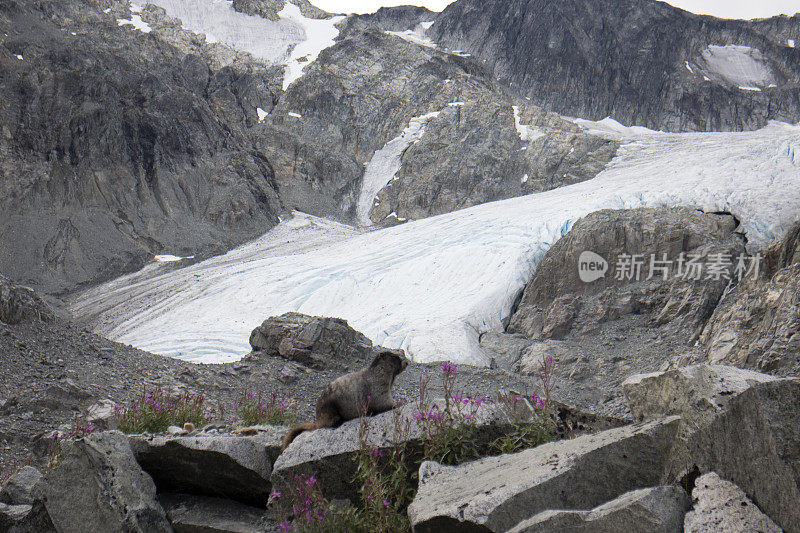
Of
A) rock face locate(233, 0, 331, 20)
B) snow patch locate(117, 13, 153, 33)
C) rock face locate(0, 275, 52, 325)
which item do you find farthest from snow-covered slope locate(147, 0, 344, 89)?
rock face locate(0, 275, 52, 325)

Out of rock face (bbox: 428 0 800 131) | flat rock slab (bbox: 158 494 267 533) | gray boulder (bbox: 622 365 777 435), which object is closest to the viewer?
gray boulder (bbox: 622 365 777 435)

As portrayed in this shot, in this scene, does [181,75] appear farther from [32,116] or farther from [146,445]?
[146,445]

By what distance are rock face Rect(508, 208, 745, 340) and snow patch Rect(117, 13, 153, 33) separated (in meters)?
54.6

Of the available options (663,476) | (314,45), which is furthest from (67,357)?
(314,45)

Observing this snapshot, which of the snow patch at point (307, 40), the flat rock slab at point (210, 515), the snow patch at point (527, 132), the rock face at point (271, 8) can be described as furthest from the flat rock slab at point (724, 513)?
the rock face at point (271, 8)

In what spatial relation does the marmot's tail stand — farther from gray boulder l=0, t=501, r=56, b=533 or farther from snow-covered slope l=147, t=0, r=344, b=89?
snow-covered slope l=147, t=0, r=344, b=89

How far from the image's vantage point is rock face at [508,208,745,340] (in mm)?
18312

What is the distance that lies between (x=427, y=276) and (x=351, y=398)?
20.8m

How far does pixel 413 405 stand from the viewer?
4555mm

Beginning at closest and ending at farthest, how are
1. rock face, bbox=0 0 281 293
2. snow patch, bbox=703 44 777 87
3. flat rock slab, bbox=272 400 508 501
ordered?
1. flat rock slab, bbox=272 400 508 501
2. rock face, bbox=0 0 281 293
3. snow patch, bbox=703 44 777 87

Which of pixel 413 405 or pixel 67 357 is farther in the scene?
pixel 67 357

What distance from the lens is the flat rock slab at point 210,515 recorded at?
4383 mm

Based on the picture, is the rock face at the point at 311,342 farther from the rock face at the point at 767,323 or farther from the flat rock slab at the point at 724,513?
the flat rock slab at the point at 724,513

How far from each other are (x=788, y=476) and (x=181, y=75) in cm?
6060
